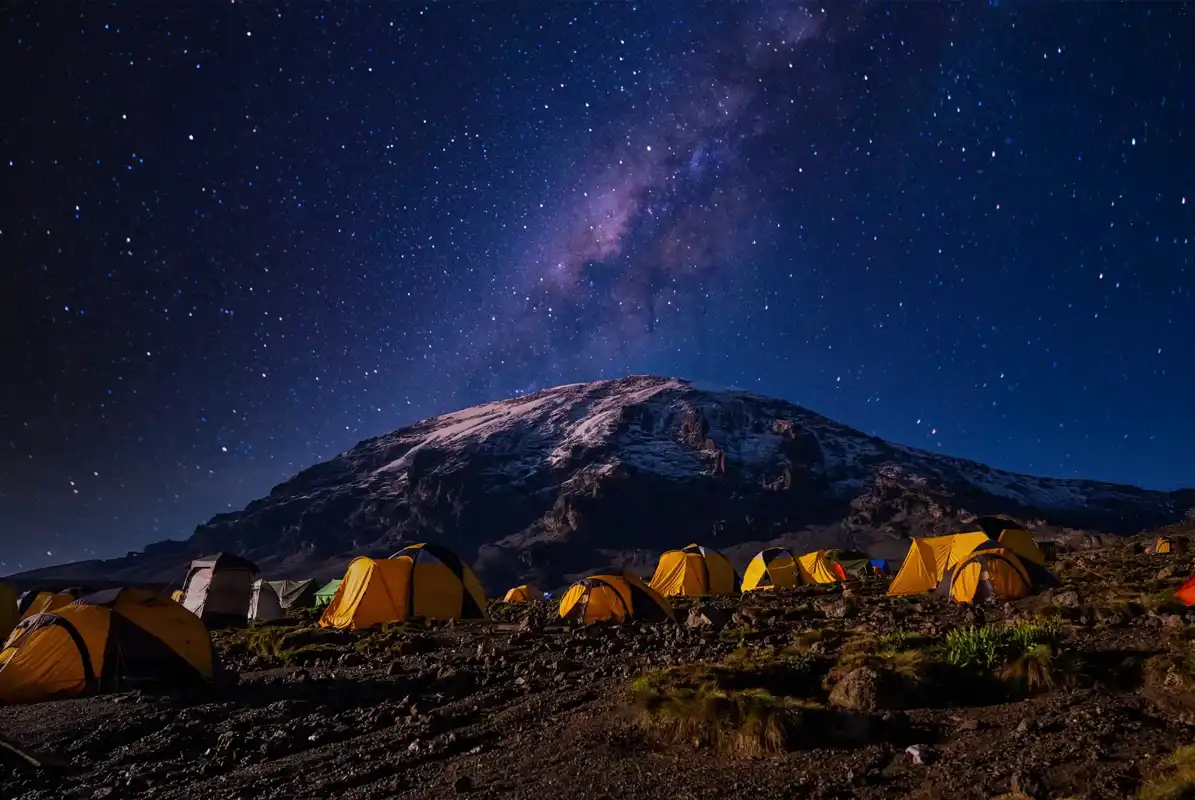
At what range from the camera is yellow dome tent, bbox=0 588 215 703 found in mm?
12375

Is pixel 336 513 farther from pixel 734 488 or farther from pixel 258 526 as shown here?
pixel 734 488

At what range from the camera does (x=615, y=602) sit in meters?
20.1

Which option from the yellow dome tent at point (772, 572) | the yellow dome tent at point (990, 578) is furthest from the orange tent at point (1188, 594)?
the yellow dome tent at point (772, 572)

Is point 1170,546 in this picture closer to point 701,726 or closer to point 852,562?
point 852,562

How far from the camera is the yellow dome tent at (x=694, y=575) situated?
34688mm

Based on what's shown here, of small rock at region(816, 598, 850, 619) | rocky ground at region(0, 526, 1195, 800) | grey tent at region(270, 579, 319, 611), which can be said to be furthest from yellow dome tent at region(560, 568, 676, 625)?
grey tent at region(270, 579, 319, 611)

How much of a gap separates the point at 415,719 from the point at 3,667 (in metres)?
8.97

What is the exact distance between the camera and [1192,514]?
159 meters

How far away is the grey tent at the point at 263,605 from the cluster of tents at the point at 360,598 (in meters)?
0.06

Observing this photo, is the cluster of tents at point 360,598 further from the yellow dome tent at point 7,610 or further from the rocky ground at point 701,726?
the rocky ground at point 701,726

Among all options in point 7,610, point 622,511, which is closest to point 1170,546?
point 7,610

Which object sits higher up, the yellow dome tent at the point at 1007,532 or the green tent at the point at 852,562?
the yellow dome tent at the point at 1007,532

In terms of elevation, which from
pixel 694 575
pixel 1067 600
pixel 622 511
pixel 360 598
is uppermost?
pixel 622 511

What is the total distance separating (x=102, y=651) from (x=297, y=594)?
1106 inches
